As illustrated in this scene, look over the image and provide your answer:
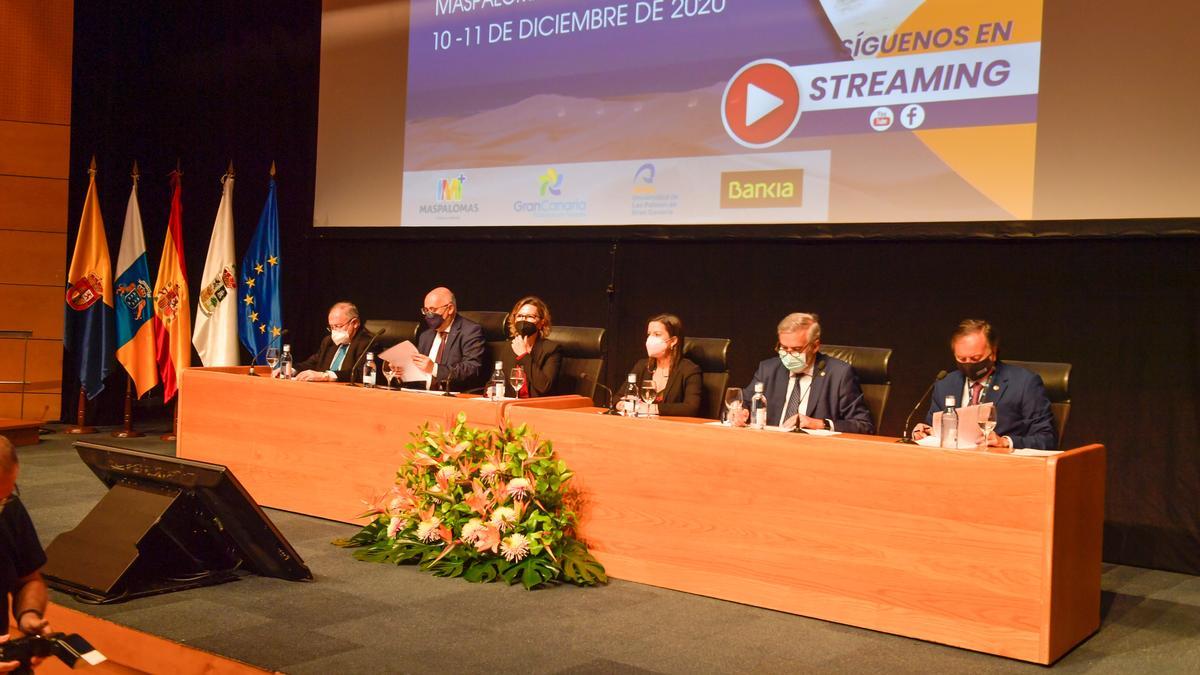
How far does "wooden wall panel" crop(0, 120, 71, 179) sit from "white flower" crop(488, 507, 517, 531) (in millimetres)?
5856

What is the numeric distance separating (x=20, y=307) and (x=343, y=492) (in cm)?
459

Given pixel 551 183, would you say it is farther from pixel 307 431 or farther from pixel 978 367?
pixel 978 367

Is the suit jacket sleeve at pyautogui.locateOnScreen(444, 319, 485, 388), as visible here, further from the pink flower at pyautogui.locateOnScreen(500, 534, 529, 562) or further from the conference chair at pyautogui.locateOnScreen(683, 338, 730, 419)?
the pink flower at pyautogui.locateOnScreen(500, 534, 529, 562)

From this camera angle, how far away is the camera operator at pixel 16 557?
7.08 feet

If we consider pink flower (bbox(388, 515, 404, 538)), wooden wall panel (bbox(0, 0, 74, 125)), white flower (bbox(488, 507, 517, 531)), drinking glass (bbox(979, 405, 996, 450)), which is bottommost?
pink flower (bbox(388, 515, 404, 538))

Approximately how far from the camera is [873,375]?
4.53m

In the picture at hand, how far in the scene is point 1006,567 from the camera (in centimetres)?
324

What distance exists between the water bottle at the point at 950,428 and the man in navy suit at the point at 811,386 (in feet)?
2.73

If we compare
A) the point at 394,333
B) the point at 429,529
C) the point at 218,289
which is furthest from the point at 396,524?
the point at 218,289

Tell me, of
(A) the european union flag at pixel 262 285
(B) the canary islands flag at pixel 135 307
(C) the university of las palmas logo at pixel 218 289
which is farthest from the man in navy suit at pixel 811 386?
(B) the canary islands flag at pixel 135 307

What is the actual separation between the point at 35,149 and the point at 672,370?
→ 5.69 metres

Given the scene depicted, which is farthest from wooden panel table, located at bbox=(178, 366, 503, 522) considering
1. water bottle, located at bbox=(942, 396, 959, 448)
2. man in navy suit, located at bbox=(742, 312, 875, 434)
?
water bottle, located at bbox=(942, 396, 959, 448)

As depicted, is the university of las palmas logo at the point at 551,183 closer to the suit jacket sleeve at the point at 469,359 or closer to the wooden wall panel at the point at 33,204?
the suit jacket sleeve at the point at 469,359

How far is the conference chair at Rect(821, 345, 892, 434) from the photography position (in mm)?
4477
